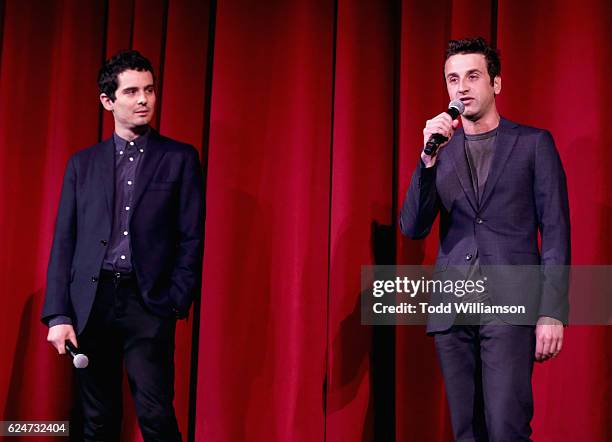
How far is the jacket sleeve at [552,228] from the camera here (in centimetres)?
207

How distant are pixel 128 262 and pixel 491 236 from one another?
1.01 metres

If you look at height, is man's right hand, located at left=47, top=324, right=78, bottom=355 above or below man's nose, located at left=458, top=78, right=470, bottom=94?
below

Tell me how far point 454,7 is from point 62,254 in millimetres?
1648

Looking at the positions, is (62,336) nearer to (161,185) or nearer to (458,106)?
(161,185)

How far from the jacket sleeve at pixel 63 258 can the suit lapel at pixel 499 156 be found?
120 centimetres

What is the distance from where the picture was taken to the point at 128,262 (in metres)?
2.33

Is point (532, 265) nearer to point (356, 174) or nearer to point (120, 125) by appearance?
point (356, 174)

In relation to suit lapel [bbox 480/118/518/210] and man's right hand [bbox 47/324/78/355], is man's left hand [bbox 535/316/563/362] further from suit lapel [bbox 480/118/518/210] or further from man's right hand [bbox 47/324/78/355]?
man's right hand [bbox 47/324/78/355]

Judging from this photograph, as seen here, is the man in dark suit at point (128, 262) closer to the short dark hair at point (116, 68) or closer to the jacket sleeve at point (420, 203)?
the short dark hair at point (116, 68)

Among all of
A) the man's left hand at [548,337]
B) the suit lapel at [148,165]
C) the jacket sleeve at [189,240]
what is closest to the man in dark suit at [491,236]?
the man's left hand at [548,337]

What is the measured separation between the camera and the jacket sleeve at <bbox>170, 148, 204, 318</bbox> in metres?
2.31

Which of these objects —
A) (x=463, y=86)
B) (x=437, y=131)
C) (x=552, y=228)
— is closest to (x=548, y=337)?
(x=552, y=228)

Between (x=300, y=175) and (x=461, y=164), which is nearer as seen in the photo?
(x=461, y=164)

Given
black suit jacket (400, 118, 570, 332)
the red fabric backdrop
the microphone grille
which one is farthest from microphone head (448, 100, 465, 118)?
the red fabric backdrop
